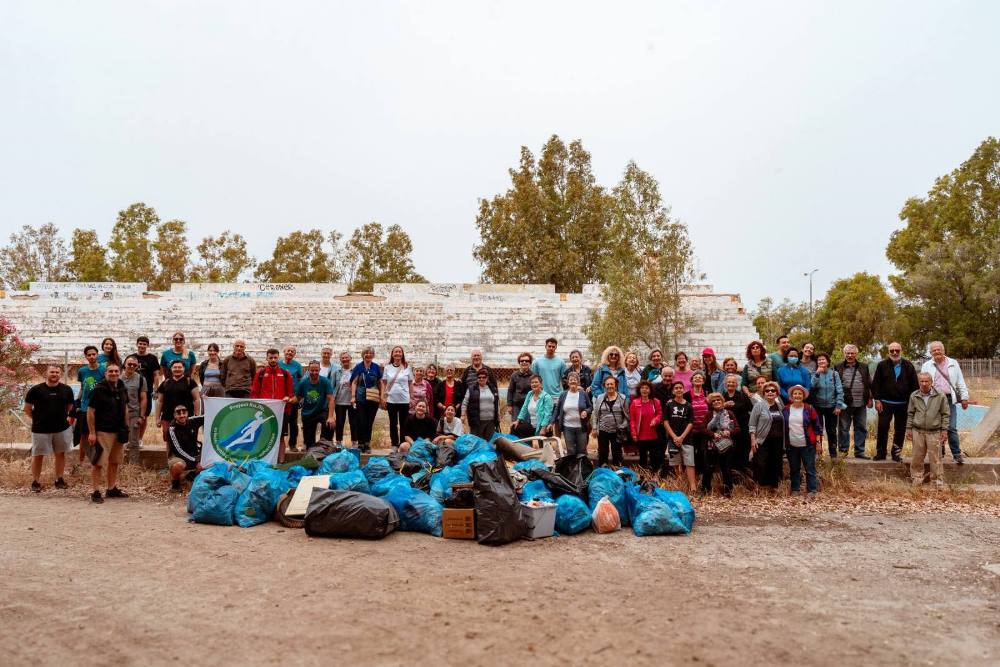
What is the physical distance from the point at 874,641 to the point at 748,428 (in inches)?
174

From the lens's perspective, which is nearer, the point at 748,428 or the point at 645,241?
the point at 748,428

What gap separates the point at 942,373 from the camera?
29.8ft

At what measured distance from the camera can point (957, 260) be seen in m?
33.4

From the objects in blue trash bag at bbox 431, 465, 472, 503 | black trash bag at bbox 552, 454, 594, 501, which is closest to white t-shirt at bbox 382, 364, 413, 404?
blue trash bag at bbox 431, 465, 472, 503

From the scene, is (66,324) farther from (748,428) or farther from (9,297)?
(748,428)

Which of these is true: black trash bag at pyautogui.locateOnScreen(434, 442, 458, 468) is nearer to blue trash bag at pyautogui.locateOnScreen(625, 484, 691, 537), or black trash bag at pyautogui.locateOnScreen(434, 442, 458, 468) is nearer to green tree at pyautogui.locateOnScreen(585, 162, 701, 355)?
blue trash bag at pyautogui.locateOnScreen(625, 484, 691, 537)

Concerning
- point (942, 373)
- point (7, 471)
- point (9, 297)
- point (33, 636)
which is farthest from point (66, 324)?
point (942, 373)

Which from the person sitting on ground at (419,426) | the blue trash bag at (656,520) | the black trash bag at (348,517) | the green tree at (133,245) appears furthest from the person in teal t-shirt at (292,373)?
the green tree at (133,245)

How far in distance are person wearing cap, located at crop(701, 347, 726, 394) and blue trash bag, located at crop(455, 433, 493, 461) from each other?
302 cm

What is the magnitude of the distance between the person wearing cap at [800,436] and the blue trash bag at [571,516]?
2875 mm

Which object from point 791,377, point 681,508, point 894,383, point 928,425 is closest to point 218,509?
point 681,508

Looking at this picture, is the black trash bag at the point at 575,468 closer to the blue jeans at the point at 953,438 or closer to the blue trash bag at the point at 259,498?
the blue trash bag at the point at 259,498

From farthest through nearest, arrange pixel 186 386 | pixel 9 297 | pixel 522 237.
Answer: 1. pixel 522 237
2. pixel 9 297
3. pixel 186 386

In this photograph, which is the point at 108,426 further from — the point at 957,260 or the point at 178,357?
the point at 957,260
